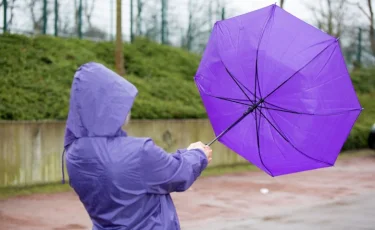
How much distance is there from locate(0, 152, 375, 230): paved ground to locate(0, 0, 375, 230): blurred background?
2cm

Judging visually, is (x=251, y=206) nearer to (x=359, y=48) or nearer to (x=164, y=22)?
(x=164, y=22)

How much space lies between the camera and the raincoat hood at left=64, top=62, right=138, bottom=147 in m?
2.57

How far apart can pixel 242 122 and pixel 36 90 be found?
8.72 meters

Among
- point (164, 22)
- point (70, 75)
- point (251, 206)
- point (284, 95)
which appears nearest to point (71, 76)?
point (70, 75)

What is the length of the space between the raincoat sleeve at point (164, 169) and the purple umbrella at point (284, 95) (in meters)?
1.18

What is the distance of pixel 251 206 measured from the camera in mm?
9672

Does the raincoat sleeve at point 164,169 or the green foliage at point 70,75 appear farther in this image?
the green foliage at point 70,75

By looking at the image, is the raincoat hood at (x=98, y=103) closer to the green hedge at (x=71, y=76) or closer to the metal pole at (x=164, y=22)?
the green hedge at (x=71, y=76)

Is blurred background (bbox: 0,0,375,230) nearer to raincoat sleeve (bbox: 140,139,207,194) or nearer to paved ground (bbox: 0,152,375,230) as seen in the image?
paved ground (bbox: 0,152,375,230)

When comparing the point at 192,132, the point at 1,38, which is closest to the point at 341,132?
the point at 192,132

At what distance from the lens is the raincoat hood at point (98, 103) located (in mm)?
2572

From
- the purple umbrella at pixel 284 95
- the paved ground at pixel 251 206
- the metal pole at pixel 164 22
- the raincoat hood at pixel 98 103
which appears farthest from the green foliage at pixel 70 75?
the raincoat hood at pixel 98 103

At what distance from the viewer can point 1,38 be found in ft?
44.4

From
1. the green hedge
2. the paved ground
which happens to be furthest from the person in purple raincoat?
the green hedge
